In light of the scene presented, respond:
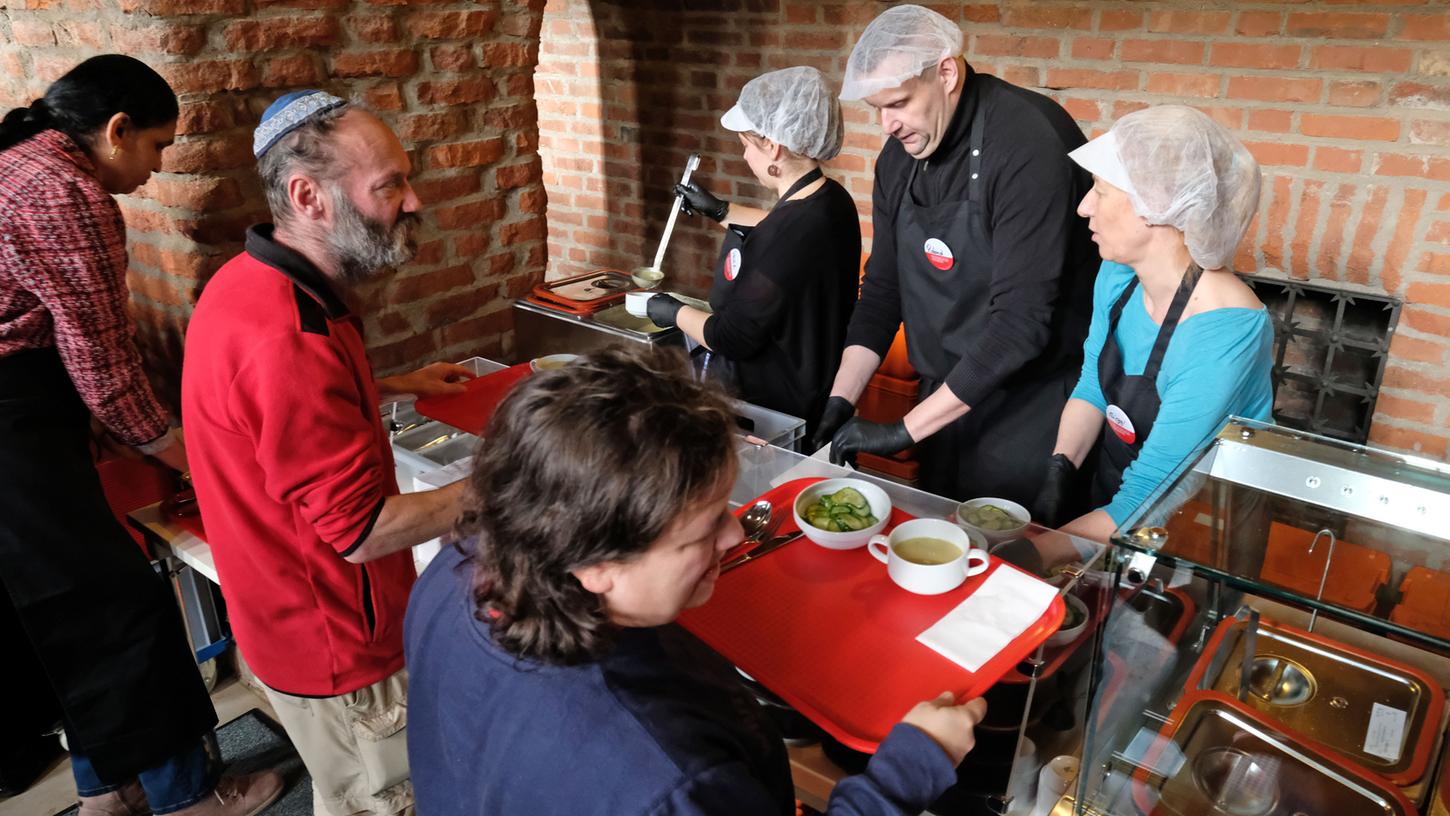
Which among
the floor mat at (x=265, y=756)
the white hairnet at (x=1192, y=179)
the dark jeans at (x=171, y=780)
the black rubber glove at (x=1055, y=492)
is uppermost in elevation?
the white hairnet at (x=1192, y=179)

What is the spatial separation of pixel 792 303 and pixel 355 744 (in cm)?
142

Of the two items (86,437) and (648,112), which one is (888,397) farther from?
(86,437)

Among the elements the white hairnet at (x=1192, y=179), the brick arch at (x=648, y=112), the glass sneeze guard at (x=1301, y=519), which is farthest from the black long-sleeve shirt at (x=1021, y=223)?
the brick arch at (x=648, y=112)

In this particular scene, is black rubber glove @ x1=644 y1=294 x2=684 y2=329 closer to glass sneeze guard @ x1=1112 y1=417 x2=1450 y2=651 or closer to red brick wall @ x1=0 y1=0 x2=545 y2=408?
red brick wall @ x1=0 y1=0 x2=545 y2=408

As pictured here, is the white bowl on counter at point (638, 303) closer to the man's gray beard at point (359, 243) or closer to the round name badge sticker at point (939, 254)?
the round name badge sticker at point (939, 254)

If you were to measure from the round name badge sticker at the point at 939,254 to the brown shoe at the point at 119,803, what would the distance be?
2.37m

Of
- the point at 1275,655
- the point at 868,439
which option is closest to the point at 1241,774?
the point at 1275,655

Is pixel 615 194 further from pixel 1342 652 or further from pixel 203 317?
pixel 1342 652

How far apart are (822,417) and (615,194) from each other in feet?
7.97

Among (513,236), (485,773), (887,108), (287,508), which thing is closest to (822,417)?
(887,108)

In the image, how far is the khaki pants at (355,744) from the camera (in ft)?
6.11

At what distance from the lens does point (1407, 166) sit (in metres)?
2.64

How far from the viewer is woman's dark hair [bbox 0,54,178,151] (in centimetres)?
185

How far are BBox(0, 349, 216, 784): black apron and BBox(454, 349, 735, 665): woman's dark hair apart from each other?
1583 millimetres
